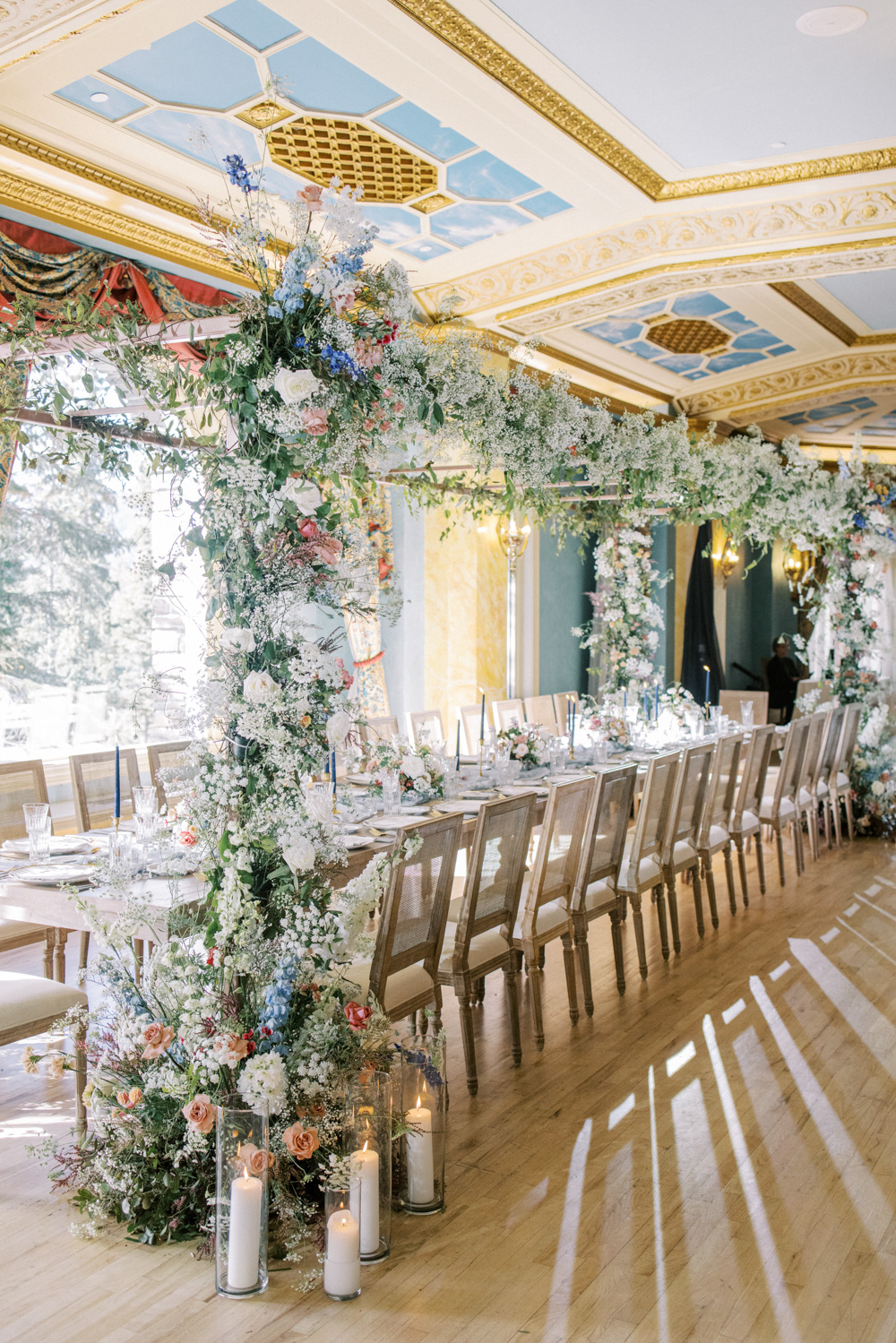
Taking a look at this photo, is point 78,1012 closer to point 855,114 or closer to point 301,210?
point 301,210

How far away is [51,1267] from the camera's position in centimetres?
291

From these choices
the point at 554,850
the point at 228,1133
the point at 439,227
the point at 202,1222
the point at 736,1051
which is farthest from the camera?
the point at 439,227

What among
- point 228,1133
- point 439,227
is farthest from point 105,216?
point 228,1133

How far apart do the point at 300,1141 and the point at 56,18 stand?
12.9ft

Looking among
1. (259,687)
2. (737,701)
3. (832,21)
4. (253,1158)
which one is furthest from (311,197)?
(737,701)

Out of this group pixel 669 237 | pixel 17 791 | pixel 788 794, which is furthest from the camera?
pixel 788 794

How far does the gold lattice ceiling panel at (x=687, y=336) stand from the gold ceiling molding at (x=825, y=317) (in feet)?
2.44

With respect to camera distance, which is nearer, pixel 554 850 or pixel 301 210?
pixel 301 210

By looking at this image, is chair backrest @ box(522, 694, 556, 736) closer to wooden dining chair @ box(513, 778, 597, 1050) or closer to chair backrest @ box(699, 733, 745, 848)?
chair backrest @ box(699, 733, 745, 848)

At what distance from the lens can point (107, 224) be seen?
5.74 metres

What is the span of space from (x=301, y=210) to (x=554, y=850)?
9.14ft

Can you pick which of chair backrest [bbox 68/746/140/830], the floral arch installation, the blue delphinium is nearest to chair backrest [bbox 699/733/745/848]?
chair backrest [bbox 68/746/140/830]

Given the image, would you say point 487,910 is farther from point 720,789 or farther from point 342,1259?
point 720,789

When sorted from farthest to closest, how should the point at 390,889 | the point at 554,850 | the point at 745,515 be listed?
the point at 745,515 < the point at 554,850 < the point at 390,889
